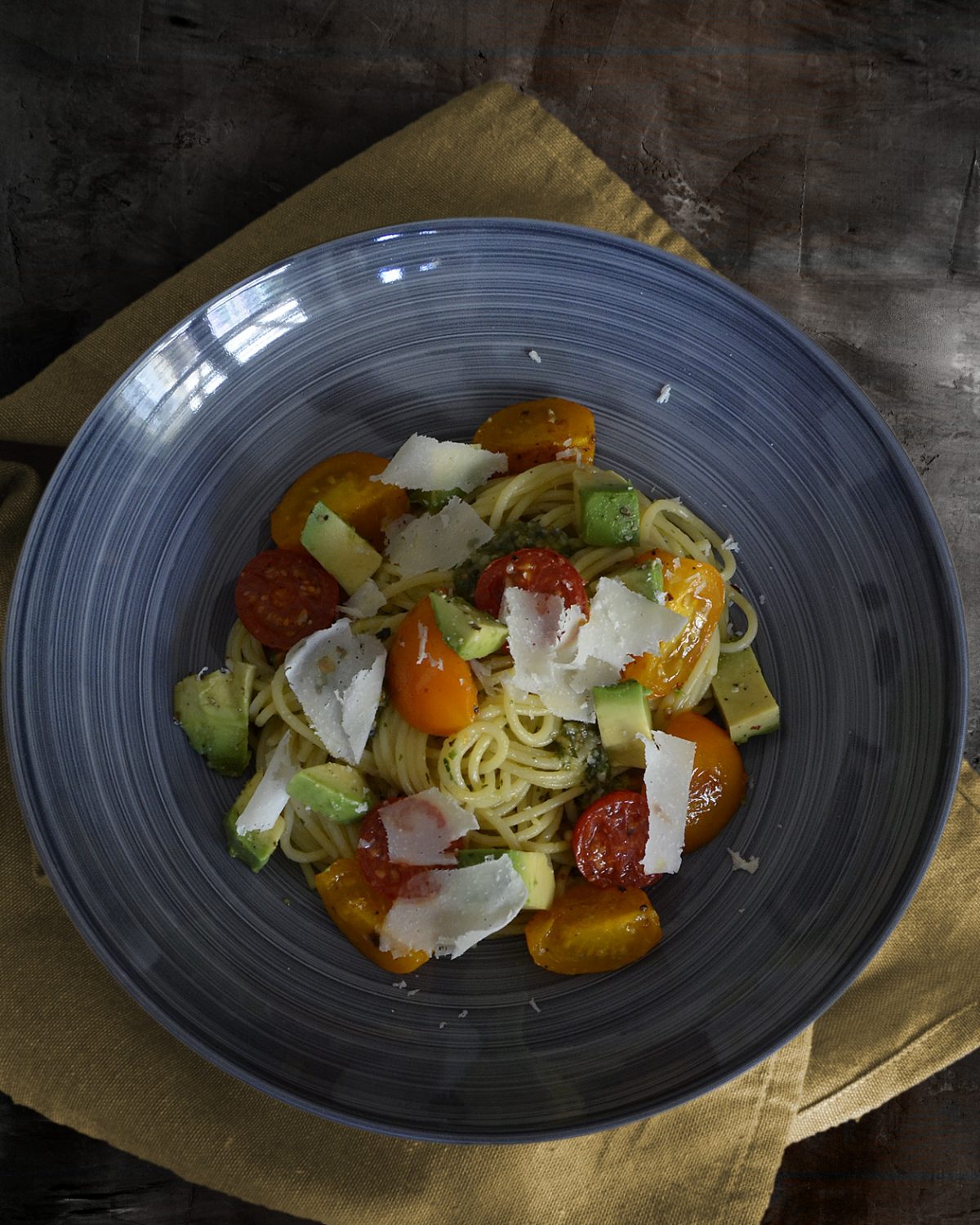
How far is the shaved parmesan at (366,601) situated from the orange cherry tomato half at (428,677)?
0.44 feet

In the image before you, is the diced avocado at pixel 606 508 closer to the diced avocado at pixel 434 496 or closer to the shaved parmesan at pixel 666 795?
the diced avocado at pixel 434 496

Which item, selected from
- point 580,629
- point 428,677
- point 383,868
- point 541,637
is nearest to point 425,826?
point 383,868

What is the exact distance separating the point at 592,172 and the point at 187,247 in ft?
6.09

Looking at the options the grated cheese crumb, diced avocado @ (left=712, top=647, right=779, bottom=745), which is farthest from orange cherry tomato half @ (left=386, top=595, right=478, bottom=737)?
the grated cheese crumb

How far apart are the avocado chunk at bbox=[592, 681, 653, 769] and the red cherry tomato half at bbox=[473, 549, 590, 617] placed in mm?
304

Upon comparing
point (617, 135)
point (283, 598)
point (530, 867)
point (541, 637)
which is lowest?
point (530, 867)

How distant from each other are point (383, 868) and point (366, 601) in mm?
980

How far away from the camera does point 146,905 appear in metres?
3.43

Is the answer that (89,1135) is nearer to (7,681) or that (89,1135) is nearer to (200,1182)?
(200,1182)

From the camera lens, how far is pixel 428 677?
344cm

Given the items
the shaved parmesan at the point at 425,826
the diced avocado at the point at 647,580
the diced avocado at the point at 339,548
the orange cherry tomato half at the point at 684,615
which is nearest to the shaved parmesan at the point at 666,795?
the orange cherry tomato half at the point at 684,615

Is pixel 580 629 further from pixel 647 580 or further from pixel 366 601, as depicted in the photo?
pixel 366 601

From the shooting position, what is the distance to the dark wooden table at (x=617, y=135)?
437 centimetres

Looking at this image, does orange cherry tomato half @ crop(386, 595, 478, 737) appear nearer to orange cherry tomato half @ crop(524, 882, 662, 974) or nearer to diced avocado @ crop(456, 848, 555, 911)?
diced avocado @ crop(456, 848, 555, 911)
